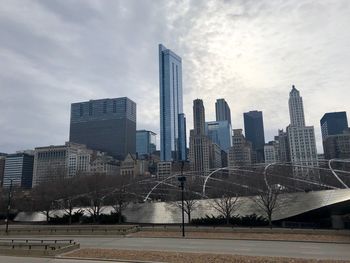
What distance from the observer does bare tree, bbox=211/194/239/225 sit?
47.1 m

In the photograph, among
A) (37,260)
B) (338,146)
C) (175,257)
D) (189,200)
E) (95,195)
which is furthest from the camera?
(338,146)

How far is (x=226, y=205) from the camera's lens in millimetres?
47125

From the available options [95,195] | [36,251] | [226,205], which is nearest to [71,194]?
[95,195]

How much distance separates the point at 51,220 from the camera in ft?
200

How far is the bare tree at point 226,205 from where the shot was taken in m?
47.1

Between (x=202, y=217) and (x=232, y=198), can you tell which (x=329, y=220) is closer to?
(x=232, y=198)

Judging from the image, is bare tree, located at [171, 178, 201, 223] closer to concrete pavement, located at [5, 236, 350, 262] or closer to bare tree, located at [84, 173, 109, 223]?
bare tree, located at [84, 173, 109, 223]

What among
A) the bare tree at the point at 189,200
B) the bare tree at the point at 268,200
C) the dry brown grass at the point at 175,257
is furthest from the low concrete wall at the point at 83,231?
the bare tree at the point at 268,200

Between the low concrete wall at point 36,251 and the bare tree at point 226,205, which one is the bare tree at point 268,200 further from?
the low concrete wall at point 36,251

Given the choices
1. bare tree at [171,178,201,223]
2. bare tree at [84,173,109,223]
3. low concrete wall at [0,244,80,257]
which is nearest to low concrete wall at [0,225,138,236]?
bare tree at [171,178,201,223]

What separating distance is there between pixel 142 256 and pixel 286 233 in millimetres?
17702

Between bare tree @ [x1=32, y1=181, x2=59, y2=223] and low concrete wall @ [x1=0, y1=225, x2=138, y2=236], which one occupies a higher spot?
bare tree @ [x1=32, y1=181, x2=59, y2=223]

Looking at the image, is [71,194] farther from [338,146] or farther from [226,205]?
[338,146]

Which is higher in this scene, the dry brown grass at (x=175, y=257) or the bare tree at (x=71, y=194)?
the bare tree at (x=71, y=194)
